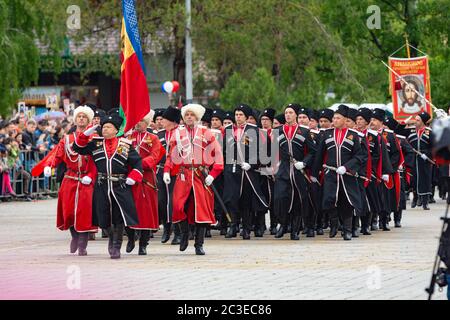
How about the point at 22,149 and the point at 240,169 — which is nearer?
the point at 240,169

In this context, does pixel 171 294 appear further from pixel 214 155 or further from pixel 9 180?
pixel 9 180

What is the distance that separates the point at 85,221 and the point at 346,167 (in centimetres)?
490

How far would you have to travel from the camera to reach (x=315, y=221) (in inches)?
872

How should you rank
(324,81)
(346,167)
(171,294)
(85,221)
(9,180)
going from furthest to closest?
(324,81) → (9,180) → (346,167) → (85,221) → (171,294)

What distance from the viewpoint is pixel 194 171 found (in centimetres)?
1762

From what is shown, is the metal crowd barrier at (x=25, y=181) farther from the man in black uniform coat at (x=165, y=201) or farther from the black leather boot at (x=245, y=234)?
the man in black uniform coat at (x=165, y=201)

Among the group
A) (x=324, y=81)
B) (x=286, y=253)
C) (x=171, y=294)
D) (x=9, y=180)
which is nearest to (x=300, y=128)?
(x=286, y=253)

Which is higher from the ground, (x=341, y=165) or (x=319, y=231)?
(x=341, y=165)

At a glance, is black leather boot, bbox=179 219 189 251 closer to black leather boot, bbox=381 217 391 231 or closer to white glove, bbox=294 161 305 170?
white glove, bbox=294 161 305 170

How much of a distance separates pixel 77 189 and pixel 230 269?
295cm

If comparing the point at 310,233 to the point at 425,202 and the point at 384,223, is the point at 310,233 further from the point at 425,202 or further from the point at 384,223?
the point at 425,202

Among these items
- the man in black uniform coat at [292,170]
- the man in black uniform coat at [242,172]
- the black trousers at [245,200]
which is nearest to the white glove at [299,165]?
the man in black uniform coat at [292,170]

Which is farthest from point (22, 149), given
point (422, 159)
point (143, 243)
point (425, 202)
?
point (143, 243)

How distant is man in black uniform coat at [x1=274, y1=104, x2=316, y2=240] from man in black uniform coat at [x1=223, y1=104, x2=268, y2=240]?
45cm
